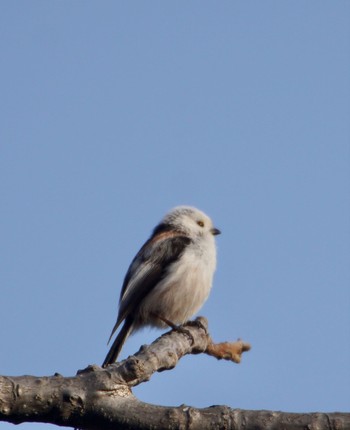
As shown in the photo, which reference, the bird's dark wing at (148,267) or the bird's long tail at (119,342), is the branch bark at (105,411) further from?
the bird's dark wing at (148,267)

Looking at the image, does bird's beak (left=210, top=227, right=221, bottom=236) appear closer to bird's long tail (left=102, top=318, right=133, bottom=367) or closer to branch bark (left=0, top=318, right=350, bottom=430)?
bird's long tail (left=102, top=318, right=133, bottom=367)

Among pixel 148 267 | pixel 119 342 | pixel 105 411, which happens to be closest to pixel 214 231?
pixel 148 267

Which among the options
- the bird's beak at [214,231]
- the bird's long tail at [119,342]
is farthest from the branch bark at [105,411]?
the bird's beak at [214,231]

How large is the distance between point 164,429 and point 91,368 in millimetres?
577

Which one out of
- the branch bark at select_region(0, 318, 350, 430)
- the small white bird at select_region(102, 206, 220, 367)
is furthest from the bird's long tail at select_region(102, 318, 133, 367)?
the branch bark at select_region(0, 318, 350, 430)

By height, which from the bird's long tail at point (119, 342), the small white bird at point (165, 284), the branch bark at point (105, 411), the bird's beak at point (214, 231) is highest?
the bird's beak at point (214, 231)

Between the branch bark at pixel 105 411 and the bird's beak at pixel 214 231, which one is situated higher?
the bird's beak at pixel 214 231

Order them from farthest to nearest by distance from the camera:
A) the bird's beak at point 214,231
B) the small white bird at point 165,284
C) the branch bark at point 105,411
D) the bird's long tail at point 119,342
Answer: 1. the bird's beak at point 214,231
2. the small white bird at point 165,284
3. the bird's long tail at point 119,342
4. the branch bark at point 105,411

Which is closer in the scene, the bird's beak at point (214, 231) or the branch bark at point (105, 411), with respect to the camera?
the branch bark at point (105, 411)

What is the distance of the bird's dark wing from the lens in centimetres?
819

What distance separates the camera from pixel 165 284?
8164 mm

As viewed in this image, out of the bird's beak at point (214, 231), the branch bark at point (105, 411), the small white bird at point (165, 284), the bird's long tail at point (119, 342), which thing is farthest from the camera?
the bird's beak at point (214, 231)

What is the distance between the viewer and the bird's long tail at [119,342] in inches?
293

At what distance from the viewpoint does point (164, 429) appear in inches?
119
